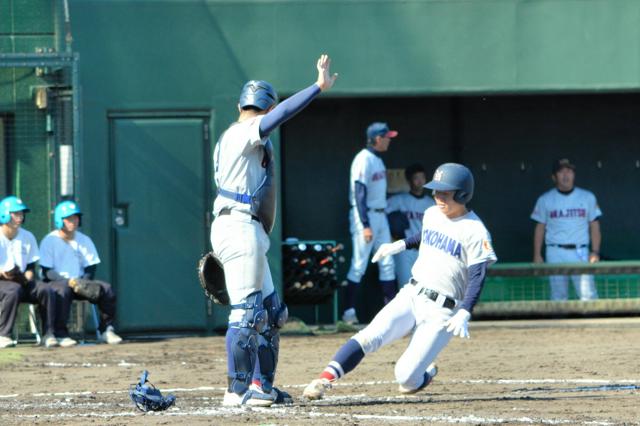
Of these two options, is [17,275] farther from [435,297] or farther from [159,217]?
[435,297]

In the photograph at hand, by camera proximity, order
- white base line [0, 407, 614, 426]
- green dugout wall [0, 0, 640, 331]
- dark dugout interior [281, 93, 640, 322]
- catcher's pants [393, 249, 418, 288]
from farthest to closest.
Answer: dark dugout interior [281, 93, 640, 322] → catcher's pants [393, 249, 418, 288] → green dugout wall [0, 0, 640, 331] → white base line [0, 407, 614, 426]

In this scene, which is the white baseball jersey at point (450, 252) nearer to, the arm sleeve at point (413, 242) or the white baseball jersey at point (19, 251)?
the arm sleeve at point (413, 242)

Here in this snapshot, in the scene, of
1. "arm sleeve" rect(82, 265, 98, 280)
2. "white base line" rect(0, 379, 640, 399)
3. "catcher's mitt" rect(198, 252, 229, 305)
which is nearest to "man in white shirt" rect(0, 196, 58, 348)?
"arm sleeve" rect(82, 265, 98, 280)

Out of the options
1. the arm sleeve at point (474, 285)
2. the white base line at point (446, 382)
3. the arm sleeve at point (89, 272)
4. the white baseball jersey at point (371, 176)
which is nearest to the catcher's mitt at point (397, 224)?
the white baseball jersey at point (371, 176)

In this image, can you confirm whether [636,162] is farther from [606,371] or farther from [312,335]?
[606,371]

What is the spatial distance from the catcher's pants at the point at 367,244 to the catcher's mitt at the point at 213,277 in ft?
19.0

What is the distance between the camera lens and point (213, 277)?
7473 mm

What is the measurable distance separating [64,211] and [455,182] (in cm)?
A: 553

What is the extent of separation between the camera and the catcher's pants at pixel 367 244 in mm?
13344

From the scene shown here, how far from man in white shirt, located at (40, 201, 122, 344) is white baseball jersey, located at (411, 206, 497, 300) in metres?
5.14

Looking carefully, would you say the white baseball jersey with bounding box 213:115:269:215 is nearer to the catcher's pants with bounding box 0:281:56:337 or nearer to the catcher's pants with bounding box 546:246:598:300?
the catcher's pants with bounding box 0:281:56:337

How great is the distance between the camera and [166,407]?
7.02 meters

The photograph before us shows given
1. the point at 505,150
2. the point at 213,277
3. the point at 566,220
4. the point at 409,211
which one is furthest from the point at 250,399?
the point at 505,150

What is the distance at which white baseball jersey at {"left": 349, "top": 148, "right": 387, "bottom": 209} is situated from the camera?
13.2 metres
